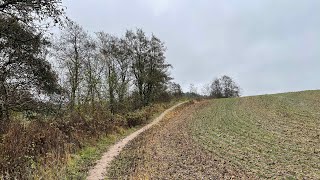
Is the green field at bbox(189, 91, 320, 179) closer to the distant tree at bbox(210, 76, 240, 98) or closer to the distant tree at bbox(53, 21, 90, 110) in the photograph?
the distant tree at bbox(53, 21, 90, 110)

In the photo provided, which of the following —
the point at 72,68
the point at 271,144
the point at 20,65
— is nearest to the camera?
the point at 271,144

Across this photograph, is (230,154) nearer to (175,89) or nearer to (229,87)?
(175,89)

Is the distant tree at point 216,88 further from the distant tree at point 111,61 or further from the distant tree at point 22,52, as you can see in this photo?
the distant tree at point 22,52

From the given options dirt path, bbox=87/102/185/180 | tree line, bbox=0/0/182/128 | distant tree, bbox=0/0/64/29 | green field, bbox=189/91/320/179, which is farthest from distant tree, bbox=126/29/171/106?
distant tree, bbox=0/0/64/29

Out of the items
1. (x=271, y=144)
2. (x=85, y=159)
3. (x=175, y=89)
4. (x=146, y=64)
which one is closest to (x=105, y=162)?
(x=85, y=159)

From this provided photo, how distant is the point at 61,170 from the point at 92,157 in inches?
165

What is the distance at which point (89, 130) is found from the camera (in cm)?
2095

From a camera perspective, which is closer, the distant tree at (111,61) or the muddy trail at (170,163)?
the muddy trail at (170,163)

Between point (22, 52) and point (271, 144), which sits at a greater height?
point (22, 52)

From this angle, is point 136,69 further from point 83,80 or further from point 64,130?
point 64,130

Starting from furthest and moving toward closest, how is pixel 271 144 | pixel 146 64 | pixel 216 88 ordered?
1. pixel 216 88
2. pixel 146 64
3. pixel 271 144

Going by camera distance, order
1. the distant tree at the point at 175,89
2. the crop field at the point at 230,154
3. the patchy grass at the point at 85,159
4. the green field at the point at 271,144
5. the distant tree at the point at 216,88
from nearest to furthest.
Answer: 1. the crop field at the point at 230,154
2. the patchy grass at the point at 85,159
3. the green field at the point at 271,144
4. the distant tree at the point at 175,89
5. the distant tree at the point at 216,88

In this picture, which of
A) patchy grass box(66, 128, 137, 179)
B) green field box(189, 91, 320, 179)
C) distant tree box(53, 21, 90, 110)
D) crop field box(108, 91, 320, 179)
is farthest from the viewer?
distant tree box(53, 21, 90, 110)

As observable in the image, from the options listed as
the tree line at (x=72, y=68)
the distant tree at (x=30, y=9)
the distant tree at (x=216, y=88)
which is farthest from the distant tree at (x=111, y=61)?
the distant tree at (x=216, y=88)
